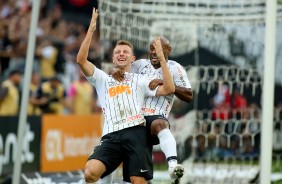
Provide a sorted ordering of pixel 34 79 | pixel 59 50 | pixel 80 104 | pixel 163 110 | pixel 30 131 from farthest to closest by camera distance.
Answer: pixel 59 50 → pixel 80 104 → pixel 34 79 → pixel 30 131 → pixel 163 110

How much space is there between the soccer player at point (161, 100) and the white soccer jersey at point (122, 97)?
0.31 ft

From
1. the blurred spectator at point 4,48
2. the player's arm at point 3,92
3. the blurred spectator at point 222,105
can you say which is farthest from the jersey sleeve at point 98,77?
the blurred spectator at point 4,48

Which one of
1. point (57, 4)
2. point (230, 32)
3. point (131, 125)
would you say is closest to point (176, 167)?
point (131, 125)

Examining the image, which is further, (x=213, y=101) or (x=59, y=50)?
(x=59, y=50)

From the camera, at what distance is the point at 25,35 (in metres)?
17.4

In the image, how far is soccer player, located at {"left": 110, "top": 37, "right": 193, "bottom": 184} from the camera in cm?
839

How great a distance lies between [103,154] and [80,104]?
8.61m

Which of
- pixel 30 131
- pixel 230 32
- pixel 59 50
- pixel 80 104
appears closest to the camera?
pixel 230 32

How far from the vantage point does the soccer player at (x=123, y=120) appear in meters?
8.23

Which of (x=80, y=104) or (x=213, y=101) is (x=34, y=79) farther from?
(x=213, y=101)

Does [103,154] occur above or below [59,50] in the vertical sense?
below

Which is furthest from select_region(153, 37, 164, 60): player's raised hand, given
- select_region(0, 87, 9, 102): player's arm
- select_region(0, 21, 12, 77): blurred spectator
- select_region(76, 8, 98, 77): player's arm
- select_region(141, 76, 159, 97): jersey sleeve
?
select_region(0, 21, 12, 77): blurred spectator

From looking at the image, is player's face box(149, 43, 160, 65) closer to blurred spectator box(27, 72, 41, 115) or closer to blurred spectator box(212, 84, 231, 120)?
blurred spectator box(212, 84, 231, 120)

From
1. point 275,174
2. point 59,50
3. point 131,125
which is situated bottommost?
point 275,174
